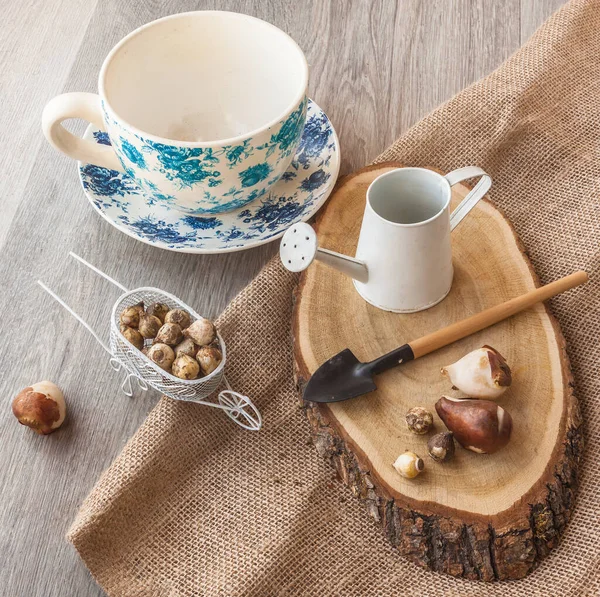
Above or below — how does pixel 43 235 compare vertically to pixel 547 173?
above

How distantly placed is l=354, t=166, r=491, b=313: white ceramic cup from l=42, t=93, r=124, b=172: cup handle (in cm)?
30

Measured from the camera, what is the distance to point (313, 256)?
25.6 inches

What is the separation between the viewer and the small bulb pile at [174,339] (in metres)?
0.71

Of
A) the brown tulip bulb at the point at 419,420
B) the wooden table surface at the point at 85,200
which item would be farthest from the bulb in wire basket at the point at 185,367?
the brown tulip bulb at the point at 419,420

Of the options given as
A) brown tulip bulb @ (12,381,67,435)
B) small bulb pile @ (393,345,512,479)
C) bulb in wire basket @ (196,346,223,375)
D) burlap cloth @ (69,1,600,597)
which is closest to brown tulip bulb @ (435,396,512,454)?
small bulb pile @ (393,345,512,479)

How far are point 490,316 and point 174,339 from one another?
12.6 inches

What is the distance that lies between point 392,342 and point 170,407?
0.24 m

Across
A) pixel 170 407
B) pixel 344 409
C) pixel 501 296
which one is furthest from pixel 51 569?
pixel 501 296

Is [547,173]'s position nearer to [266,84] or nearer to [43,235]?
[266,84]

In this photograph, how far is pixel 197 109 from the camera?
0.94 metres

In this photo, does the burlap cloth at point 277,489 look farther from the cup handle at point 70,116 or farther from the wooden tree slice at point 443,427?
the cup handle at point 70,116

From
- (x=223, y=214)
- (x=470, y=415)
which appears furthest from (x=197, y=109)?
(x=470, y=415)

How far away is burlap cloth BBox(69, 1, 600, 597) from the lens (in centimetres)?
69

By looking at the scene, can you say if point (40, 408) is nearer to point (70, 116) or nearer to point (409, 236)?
point (70, 116)
